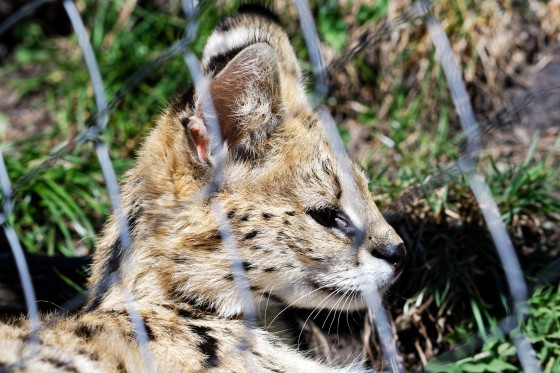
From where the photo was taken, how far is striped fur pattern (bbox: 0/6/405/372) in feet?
8.86

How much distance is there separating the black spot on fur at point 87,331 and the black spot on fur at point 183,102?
2.61 feet

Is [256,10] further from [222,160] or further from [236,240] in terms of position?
[236,240]

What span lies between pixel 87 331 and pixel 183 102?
905 millimetres

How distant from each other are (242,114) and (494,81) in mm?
2579

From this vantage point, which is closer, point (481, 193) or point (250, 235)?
point (250, 235)

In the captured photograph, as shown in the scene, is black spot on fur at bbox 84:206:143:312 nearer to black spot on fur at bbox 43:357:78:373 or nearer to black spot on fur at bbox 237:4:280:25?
black spot on fur at bbox 43:357:78:373

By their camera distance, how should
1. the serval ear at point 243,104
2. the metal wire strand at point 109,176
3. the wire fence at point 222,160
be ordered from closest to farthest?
the wire fence at point 222,160
the metal wire strand at point 109,176
the serval ear at point 243,104

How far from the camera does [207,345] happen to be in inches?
106

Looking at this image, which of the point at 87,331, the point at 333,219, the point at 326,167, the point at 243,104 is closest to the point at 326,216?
the point at 333,219

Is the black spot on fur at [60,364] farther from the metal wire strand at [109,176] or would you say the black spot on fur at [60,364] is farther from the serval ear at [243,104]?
Result: the serval ear at [243,104]

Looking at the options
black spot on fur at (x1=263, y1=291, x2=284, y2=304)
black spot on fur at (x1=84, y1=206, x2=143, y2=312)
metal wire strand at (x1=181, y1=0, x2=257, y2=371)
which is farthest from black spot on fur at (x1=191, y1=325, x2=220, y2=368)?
black spot on fur at (x1=84, y1=206, x2=143, y2=312)

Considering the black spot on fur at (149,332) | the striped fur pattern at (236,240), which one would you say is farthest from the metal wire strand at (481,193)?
the black spot on fur at (149,332)

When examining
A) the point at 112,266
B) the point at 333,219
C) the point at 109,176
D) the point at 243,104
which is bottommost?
the point at 112,266

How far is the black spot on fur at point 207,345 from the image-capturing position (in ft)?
8.64
